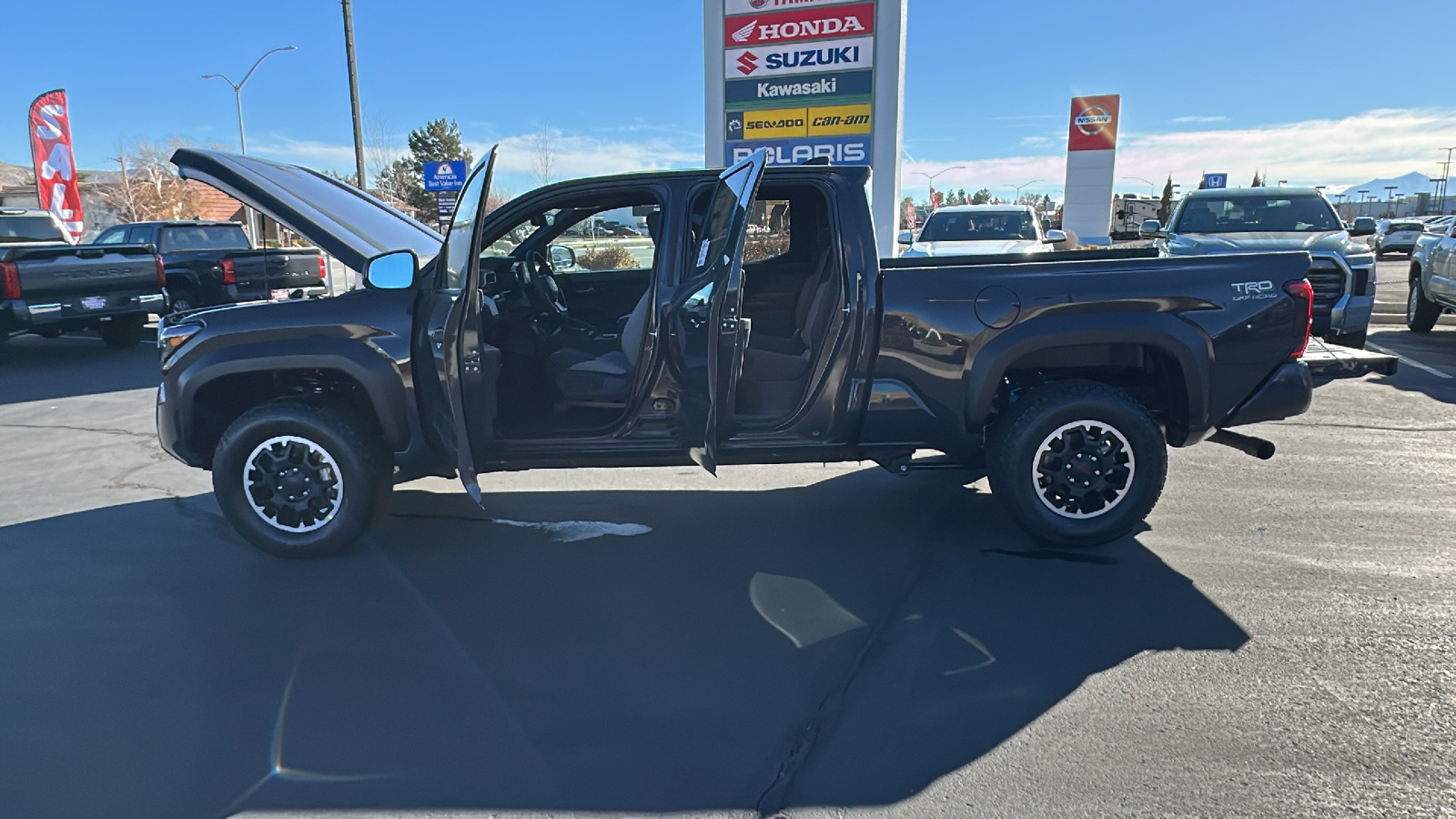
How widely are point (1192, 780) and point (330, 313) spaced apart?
157 inches

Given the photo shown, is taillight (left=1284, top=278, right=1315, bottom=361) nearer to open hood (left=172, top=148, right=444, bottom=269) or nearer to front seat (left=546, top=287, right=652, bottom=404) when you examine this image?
front seat (left=546, top=287, right=652, bottom=404)

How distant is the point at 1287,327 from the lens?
430cm

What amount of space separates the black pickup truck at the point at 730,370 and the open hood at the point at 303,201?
2 centimetres

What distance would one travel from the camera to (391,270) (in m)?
4.28

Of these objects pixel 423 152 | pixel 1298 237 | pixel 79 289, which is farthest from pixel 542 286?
pixel 423 152

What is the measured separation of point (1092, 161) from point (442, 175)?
82.5 ft

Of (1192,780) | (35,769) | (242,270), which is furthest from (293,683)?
(242,270)

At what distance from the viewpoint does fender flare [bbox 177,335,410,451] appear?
173 inches

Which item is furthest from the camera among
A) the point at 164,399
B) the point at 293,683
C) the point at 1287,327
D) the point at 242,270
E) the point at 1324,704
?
the point at 242,270

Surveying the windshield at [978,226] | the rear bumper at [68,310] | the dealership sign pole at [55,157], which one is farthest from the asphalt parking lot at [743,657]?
the dealership sign pole at [55,157]

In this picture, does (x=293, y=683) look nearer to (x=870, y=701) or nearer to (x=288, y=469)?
(x=288, y=469)

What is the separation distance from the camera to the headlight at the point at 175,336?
14.9 ft

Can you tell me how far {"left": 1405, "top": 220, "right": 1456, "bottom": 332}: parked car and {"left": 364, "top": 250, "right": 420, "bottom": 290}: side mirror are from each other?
11881mm

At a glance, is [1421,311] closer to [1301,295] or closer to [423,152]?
[1301,295]
